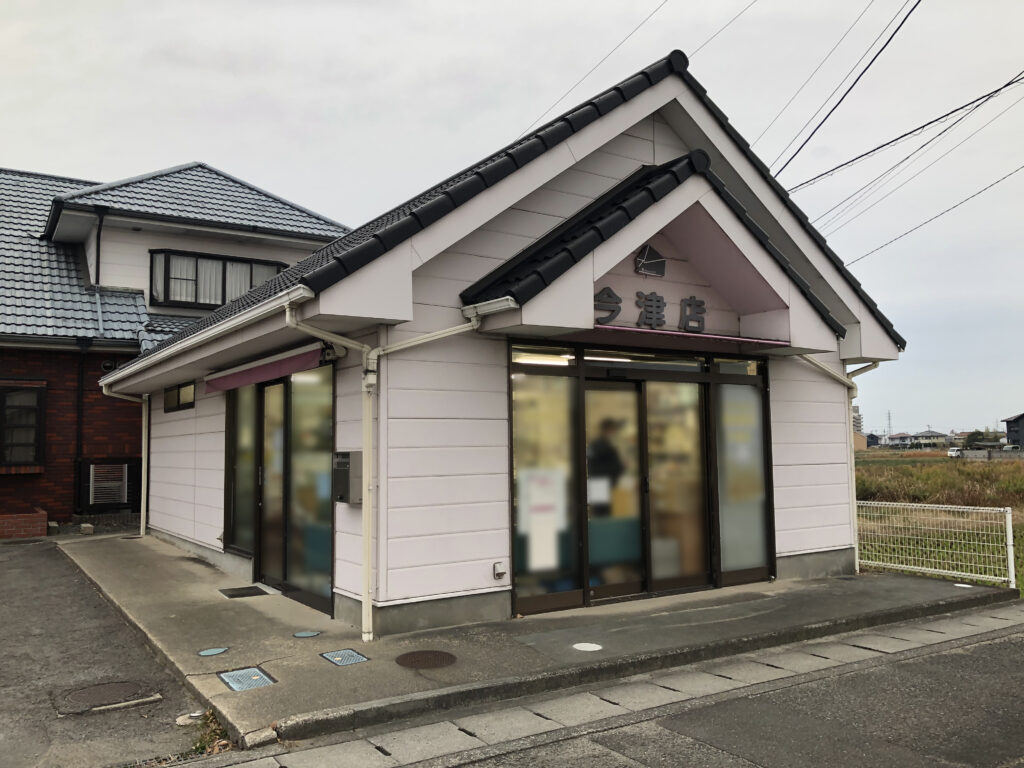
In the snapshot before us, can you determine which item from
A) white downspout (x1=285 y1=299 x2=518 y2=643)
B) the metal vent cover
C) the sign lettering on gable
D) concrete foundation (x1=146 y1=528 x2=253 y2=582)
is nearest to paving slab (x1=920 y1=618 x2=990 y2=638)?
the sign lettering on gable

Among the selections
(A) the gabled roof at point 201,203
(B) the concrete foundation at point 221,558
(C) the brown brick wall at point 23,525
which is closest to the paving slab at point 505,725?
(B) the concrete foundation at point 221,558

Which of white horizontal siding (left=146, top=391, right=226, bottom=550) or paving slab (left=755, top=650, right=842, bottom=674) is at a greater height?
white horizontal siding (left=146, top=391, right=226, bottom=550)

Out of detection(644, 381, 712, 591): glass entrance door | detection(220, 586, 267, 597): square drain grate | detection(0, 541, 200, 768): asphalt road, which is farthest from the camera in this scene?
detection(220, 586, 267, 597): square drain grate

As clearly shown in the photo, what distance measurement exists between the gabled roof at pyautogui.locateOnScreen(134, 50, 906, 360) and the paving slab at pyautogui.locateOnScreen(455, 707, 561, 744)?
124 inches

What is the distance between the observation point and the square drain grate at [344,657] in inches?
214

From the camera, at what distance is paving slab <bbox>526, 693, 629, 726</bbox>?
4637 millimetres

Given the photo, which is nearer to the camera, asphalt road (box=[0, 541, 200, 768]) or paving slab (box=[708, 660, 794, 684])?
asphalt road (box=[0, 541, 200, 768])

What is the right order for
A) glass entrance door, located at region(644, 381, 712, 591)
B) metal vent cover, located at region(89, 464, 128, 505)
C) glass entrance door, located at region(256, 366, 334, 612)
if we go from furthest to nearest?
metal vent cover, located at region(89, 464, 128, 505) < glass entrance door, located at region(644, 381, 712, 591) < glass entrance door, located at region(256, 366, 334, 612)

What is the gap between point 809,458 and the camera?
8.95m

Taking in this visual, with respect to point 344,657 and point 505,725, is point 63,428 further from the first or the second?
point 505,725

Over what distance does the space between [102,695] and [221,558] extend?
457 centimetres

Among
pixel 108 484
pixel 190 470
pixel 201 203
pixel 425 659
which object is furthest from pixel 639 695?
pixel 201 203

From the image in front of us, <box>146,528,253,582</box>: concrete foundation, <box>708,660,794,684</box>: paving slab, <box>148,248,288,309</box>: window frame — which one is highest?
<box>148,248,288,309</box>: window frame

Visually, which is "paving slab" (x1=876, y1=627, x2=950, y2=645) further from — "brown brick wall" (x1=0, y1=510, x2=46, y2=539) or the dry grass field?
"brown brick wall" (x1=0, y1=510, x2=46, y2=539)
